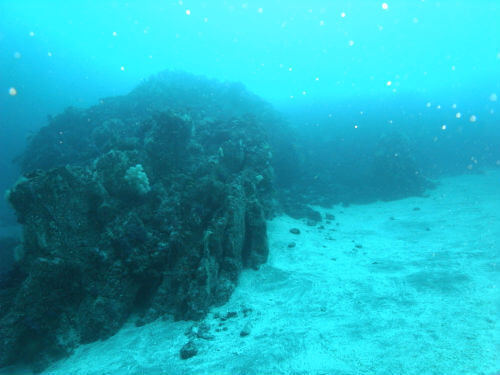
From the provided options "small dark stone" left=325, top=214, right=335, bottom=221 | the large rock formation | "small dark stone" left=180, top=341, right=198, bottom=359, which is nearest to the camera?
"small dark stone" left=180, top=341, right=198, bottom=359

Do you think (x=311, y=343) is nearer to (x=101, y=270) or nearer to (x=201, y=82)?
(x=101, y=270)

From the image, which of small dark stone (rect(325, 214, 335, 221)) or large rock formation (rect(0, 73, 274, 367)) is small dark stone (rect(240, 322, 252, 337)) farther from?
small dark stone (rect(325, 214, 335, 221))

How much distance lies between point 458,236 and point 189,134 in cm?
1186

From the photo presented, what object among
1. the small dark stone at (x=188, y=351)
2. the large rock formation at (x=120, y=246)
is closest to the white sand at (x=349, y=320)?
the small dark stone at (x=188, y=351)

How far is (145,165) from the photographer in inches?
384

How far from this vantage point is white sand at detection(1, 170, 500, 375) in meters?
4.84

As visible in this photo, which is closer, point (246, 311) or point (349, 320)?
point (349, 320)

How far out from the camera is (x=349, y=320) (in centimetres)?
603

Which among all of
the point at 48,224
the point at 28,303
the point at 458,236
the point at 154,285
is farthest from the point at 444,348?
the point at 48,224

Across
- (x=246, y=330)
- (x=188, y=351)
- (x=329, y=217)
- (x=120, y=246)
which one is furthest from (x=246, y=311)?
(x=329, y=217)

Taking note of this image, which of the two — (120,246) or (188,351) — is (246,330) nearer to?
(188,351)

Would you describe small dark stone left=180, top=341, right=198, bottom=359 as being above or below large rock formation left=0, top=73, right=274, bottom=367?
below

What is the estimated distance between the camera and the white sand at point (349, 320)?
4.84 meters

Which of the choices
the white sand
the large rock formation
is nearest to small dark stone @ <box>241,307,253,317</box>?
the white sand
